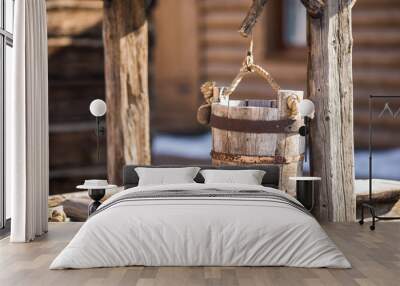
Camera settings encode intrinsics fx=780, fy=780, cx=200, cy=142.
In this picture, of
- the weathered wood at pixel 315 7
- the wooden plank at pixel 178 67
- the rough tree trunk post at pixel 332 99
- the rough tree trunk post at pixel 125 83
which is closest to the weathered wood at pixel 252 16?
the rough tree trunk post at pixel 332 99

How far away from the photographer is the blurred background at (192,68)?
8.78 metres

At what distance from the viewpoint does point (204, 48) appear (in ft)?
31.0

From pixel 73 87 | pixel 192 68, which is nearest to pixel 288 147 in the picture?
pixel 192 68

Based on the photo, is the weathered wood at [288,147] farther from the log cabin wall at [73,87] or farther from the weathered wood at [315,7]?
the log cabin wall at [73,87]

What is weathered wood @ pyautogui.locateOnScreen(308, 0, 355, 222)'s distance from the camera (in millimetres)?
6969

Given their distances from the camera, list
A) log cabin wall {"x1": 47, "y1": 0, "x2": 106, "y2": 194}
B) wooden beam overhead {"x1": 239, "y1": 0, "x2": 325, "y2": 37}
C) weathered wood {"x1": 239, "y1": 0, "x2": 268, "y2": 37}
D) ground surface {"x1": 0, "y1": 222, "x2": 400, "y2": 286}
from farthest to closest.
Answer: log cabin wall {"x1": 47, "y1": 0, "x2": 106, "y2": 194} → weathered wood {"x1": 239, "y1": 0, "x2": 268, "y2": 37} → wooden beam overhead {"x1": 239, "y1": 0, "x2": 325, "y2": 37} → ground surface {"x1": 0, "y1": 222, "x2": 400, "y2": 286}

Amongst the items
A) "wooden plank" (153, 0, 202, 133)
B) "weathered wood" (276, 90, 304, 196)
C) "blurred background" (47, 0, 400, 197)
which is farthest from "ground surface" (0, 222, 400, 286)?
"wooden plank" (153, 0, 202, 133)

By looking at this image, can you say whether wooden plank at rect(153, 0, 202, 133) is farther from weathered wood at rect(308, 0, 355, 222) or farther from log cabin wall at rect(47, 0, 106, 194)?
weathered wood at rect(308, 0, 355, 222)

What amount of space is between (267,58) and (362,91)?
3.76 ft

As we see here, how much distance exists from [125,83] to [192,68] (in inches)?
71.6

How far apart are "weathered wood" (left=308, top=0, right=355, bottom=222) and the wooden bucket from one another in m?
0.22

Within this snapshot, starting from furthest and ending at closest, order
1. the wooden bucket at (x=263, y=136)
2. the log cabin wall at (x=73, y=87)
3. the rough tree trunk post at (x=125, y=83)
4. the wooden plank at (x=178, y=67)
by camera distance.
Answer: the wooden plank at (x=178, y=67)
the log cabin wall at (x=73, y=87)
the rough tree trunk post at (x=125, y=83)
the wooden bucket at (x=263, y=136)

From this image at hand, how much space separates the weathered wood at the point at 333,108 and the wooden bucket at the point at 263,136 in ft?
0.72

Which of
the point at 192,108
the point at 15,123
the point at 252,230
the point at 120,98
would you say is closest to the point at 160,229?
the point at 252,230
